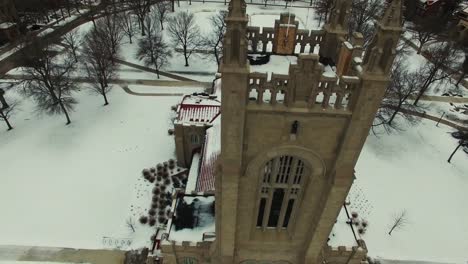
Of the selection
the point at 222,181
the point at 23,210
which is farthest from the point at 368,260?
the point at 23,210

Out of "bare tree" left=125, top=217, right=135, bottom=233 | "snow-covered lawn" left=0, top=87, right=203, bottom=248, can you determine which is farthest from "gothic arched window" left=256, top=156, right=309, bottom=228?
"snow-covered lawn" left=0, top=87, right=203, bottom=248

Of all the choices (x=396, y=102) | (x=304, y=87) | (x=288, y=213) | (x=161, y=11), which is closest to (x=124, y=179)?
(x=288, y=213)

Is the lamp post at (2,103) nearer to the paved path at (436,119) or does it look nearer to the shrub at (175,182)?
the shrub at (175,182)

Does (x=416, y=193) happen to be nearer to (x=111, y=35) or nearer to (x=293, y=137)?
(x=293, y=137)

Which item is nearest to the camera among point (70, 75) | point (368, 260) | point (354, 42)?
point (354, 42)

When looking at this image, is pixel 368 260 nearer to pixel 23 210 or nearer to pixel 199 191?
pixel 199 191

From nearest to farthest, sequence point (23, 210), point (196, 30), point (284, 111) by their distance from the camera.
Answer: point (284, 111) < point (23, 210) < point (196, 30)

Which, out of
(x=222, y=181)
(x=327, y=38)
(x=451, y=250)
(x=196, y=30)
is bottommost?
(x=451, y=250)
